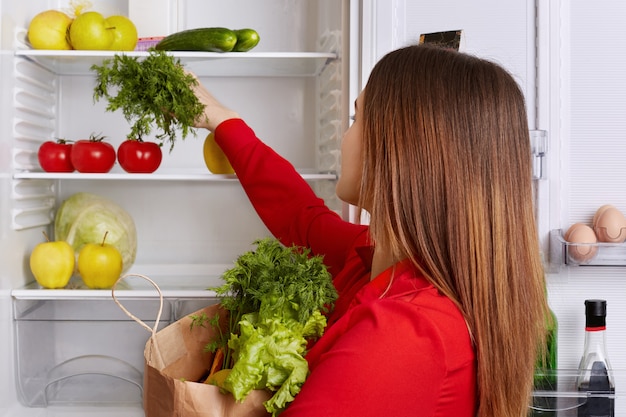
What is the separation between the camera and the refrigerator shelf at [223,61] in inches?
70.2

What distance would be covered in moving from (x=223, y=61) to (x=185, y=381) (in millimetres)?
1102

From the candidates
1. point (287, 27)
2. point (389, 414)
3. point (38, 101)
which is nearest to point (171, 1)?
point (287, 27)

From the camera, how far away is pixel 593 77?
1.67m

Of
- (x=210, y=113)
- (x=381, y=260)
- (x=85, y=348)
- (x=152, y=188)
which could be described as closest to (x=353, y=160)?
(x=381, y=260)

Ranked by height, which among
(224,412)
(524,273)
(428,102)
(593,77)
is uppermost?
(593,77)

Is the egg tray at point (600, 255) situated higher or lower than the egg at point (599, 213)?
lower

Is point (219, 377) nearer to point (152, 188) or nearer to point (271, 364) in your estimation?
point (271, 364)

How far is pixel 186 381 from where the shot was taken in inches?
39.6

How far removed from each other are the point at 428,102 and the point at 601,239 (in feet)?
2.56

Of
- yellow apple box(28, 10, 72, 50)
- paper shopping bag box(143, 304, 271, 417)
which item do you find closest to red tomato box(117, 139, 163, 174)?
yellow apple box(28, 10, 72, 50)

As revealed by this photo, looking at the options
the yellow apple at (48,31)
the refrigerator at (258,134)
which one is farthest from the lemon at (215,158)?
the yellow apple at (48,31)

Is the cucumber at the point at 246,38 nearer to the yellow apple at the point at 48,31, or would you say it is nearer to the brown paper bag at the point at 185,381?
the yellow apple at the point at 48,31

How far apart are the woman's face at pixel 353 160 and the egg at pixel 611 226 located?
0.70m

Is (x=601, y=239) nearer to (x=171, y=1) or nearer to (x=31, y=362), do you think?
(x=171, y=1)
